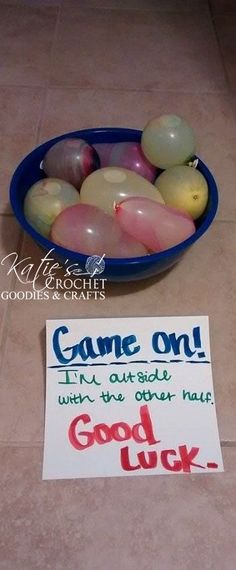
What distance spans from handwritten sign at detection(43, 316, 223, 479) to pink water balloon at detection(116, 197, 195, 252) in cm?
8

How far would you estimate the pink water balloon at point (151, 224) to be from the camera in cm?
53

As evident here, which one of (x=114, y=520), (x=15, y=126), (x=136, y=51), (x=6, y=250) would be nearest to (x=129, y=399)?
(x=114, y=520)

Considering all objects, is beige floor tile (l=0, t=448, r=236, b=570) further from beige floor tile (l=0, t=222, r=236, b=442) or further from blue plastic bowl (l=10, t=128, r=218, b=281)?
blue plastic bowl (l=10, t=128, r=218, b=281)

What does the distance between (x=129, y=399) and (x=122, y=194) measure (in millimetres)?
199

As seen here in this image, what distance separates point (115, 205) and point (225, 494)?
0.28m

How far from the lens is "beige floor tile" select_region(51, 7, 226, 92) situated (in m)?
0.91

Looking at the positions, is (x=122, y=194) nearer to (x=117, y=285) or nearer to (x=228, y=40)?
(x=117, y=285)

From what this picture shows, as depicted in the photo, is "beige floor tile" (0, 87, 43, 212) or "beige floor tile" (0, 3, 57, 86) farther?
"beige floor tile" (0, 3, 57, 86)

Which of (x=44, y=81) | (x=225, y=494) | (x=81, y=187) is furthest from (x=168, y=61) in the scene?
(x=225, y=494)

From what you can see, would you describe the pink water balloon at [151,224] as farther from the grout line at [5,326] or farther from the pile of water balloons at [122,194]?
the grout line at [5,326]

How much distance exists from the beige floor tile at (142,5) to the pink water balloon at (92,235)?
71 centimetres

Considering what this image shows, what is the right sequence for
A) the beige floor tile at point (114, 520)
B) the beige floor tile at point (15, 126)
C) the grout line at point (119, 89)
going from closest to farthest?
1. the beige floor tile at point (114, 520)
2. the beige floor tile at point (15, 126)
3. the grout line at point (119, 89)

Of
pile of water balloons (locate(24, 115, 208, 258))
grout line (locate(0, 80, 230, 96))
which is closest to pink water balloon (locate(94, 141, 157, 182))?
pile of water balloons (locate(24, 115, 208, 258))

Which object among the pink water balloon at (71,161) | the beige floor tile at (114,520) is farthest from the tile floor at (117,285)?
the pink water balloon at (71,161)
